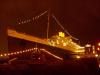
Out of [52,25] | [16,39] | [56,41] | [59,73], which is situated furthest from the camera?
[52,25]

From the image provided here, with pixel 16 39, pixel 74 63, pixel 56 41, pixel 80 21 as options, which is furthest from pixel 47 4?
pixel 74 63

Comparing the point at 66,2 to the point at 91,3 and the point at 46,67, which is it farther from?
the point at 46,67

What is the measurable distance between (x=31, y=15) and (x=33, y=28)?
31.6 inches

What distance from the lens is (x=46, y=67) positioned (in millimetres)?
5734

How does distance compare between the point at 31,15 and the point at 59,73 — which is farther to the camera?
the point at 31,15

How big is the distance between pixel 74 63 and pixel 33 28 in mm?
8113

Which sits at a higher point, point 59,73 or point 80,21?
point 80,21

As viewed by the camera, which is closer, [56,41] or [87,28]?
[56,41]

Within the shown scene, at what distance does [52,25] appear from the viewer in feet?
48.4

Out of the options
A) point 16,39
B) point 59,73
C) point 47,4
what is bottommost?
point 59,73

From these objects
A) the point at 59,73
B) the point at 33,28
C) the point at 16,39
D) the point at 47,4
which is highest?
the point at 47,4

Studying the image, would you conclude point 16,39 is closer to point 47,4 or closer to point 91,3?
point 47,4

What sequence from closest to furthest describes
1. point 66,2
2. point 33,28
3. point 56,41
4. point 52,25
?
point 56,41 → point 33,28 → point 52,25 → point 66,2

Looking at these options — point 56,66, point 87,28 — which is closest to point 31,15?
point 87,28
